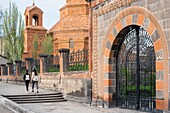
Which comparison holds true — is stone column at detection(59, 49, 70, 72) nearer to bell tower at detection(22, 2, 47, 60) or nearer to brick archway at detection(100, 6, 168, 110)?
brick archway at detection(100, 6, 168, 110)

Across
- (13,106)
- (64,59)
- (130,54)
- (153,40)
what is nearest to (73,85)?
(64,59)

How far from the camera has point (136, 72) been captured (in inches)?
430

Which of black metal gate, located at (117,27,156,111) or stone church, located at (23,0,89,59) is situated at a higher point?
stone church, located at (23,0,89,59)

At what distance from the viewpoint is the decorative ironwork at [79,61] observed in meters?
14.9

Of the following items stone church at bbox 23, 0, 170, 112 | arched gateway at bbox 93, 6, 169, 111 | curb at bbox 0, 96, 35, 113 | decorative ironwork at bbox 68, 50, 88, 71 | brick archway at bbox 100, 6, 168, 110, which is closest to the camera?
brick archway at bbox 100, 6, 168, 110

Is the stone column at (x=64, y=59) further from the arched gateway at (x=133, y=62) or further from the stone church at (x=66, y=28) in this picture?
the stone church at (x=66, y=28)

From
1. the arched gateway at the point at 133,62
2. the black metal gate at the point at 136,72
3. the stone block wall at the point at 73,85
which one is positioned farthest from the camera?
the stone block wall at the point at 73,85

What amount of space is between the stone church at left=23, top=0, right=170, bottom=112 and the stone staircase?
3164mm

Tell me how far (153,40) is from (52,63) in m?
11.9

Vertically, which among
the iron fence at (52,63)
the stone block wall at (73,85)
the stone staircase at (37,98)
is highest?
the iron fence at (52,63)

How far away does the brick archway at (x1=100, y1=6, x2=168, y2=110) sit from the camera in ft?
29.3

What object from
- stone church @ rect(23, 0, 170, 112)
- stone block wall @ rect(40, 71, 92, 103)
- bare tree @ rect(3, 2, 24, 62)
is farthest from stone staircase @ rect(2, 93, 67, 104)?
bare tree @ rect(3, 2, 24, 62)

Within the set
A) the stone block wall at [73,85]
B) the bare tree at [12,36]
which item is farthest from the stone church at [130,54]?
the bare tree at [12,36]

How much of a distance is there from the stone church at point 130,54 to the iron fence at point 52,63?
18.7ft
